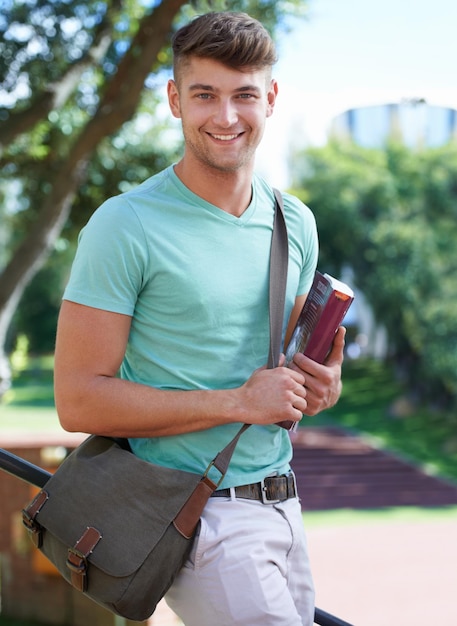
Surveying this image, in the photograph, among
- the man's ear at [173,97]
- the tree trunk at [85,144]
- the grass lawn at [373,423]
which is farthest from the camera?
the grass lawn at [373,423]

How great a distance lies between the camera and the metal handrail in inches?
75.8

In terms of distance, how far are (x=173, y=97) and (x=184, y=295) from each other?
450 millimetres

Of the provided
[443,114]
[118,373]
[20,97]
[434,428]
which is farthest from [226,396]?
[443,114]

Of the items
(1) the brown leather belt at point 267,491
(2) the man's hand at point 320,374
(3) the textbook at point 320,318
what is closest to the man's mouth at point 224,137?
(3) the textbook at point 320,318

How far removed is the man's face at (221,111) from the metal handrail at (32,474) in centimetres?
74

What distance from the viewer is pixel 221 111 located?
1.78 metres

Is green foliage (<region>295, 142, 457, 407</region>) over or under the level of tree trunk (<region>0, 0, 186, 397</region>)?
under

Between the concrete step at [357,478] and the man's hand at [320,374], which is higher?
the man's hand at [320,374]

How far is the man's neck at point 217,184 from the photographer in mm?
1866

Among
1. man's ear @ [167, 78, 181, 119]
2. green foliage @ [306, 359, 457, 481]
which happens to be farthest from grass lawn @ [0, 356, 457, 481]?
man's ear @ [167, 78, 181, 119]

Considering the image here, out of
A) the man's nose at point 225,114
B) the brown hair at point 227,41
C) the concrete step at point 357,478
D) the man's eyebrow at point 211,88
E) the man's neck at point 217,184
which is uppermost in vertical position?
the brown hair at point 227,41

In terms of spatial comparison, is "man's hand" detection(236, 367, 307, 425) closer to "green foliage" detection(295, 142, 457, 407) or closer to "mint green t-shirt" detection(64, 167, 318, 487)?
"mint green t-shirt" detection(64, 167, 318, 487)

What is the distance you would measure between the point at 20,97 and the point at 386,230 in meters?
17.8

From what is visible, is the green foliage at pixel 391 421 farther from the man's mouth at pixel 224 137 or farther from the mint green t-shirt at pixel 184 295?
the man's mouth at pixel 224 137
